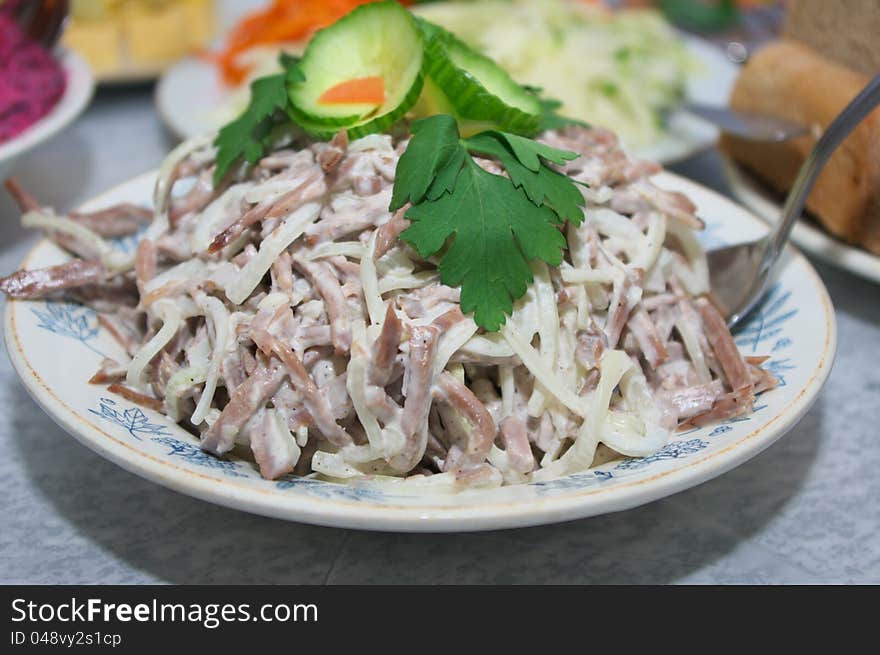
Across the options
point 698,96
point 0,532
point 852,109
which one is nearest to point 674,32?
point 698,96

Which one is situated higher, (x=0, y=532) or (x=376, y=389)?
(x=376, y=389)

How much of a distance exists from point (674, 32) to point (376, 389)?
10.5 ft

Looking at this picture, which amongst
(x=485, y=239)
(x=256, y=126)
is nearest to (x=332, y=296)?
(x=485, y=239)

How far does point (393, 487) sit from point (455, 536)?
0.30 metres

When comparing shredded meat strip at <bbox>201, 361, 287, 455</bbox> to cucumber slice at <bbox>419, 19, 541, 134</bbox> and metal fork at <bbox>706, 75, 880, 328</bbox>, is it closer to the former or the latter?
cucumber slice at <bbox>419, 19, 541, 134</bbox>

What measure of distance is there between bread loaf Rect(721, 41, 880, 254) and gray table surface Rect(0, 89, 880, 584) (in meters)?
0.59

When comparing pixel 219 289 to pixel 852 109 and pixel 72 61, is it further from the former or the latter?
pixel 72 61

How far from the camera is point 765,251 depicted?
1928 millimetres

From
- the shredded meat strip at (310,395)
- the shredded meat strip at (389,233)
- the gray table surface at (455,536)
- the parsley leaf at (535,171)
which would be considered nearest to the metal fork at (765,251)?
the gray table surface at (455,536)

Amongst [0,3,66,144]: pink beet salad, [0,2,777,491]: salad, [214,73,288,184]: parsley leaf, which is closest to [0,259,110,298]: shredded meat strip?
[0,2,777,491]: salad

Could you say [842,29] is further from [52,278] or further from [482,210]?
[52,278]

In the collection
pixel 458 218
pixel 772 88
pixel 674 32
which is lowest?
pixel 674 32

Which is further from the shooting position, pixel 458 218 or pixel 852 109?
pixel 852 109

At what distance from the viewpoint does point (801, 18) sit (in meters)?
2.78
